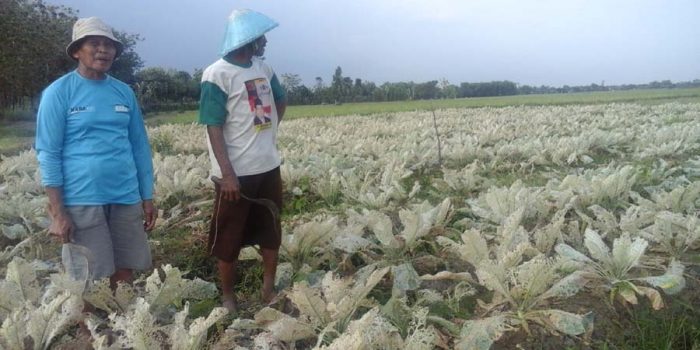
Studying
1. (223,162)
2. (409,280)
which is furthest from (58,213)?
(409,280)

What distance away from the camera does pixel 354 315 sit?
229 centimetres

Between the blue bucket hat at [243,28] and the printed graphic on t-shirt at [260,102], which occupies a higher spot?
the blue bucket hat at [243,28]

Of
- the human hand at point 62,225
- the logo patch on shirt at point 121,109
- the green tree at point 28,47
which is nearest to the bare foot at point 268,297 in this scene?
the human hand at point 62,225

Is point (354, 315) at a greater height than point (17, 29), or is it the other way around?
point (17, 29)

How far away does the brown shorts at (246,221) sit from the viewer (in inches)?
100

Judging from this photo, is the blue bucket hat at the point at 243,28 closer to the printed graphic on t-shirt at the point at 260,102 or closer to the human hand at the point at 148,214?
the printed graphic on t-shirt at the point at 260,102

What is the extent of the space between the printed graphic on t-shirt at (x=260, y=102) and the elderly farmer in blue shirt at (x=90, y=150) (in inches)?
21.5

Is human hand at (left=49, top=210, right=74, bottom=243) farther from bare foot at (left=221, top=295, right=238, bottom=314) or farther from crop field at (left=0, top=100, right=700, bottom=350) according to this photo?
bare foot at (left=221, top=295, right=238, bottom=314)

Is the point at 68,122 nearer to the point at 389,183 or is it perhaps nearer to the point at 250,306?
the point at 250,306

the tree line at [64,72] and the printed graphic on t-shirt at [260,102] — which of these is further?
the tree line at [64,72]

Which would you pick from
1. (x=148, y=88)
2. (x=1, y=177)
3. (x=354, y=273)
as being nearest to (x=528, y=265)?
(x=354, y=273)

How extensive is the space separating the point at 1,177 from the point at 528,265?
6062 mm

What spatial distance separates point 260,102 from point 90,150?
73 cm

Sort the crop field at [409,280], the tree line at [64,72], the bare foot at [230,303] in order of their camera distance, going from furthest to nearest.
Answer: the tree line at [64,72]
the bare foot at [230,303]
the crop field at [409,280]
